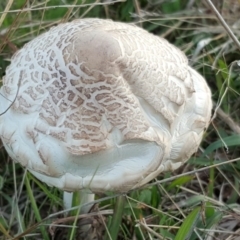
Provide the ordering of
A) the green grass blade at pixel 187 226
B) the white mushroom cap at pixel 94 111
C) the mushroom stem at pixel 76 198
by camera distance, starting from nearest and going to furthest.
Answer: the white mushroom cap at pixel 94 111
the green grass blade at pixel 187 226
the mushroom stem at pixel 76 198

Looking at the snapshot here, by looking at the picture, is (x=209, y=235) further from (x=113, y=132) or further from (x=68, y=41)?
(x=68, y=41)

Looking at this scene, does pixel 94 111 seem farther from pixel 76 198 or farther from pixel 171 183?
pixel 171 183

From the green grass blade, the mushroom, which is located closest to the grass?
the green grass blade

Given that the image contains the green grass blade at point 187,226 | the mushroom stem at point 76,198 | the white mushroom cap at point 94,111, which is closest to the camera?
the white mushroom cap at point 94,111

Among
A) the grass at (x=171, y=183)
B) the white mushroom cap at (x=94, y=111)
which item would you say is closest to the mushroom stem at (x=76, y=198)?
the grass at (x=171, y=183)

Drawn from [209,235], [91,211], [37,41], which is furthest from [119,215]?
[37,41]

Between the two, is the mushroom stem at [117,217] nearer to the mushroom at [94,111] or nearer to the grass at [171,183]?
the grass at [171,183]

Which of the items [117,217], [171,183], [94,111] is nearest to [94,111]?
[94,111]

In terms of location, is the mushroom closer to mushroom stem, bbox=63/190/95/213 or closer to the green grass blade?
the green grass blade
